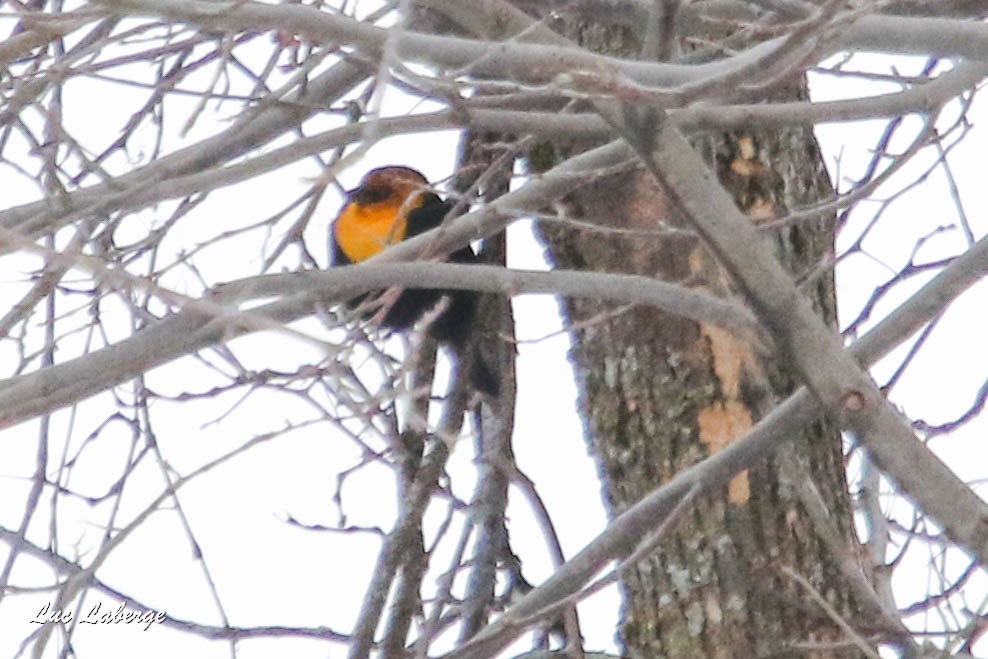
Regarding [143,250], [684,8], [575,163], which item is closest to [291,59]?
[143,250]

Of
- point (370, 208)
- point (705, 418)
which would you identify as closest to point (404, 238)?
point (370, 208)

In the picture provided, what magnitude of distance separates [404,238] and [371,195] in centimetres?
37

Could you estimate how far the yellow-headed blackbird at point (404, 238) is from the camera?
3545 millimetres

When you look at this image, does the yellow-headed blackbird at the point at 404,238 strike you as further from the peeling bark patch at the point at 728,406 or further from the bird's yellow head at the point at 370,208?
the peeling bark patch at the point at 728,406

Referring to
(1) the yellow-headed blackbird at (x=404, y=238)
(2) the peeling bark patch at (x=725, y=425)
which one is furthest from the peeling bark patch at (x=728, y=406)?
(1) the yellow-headed blackbird at (x=404, y=238)

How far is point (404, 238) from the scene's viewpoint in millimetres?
3773

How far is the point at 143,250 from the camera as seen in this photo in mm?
2527

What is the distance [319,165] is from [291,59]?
0.22m

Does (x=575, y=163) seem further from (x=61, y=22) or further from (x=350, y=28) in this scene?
(x=61, y=22)

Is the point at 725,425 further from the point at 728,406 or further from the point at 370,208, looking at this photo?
the point at 370,208

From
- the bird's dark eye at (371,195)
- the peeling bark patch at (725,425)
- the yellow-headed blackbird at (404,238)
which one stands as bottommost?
the peeling bark patch at (725,425)

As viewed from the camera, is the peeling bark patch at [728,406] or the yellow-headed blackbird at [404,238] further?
the yellow-headed blackbird at [404,238]

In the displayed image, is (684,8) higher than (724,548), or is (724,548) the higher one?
(684,8)

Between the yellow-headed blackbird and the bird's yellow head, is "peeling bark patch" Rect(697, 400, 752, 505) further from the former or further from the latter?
the bird's yellow head
